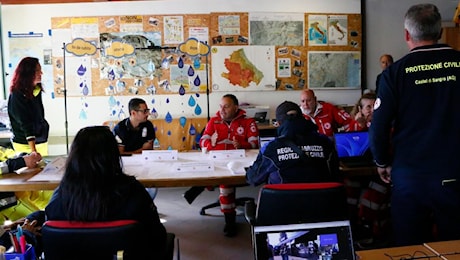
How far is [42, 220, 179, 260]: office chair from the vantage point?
4.91 ft

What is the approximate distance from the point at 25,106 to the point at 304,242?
3.10 meters

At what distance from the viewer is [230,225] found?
3.61 m

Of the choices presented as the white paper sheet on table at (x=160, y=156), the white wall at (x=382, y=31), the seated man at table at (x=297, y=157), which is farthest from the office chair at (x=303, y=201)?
the white wall at (x=382, y=31)

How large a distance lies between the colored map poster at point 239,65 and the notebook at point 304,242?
4194mm

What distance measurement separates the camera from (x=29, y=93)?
376 cm

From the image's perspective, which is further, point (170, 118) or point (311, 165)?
point (170, 118)

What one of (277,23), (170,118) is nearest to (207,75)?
(170,118)

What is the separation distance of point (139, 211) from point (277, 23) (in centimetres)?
414

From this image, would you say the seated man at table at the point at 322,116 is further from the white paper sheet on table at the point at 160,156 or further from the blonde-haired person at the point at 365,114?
the white paper sheet on table at the point at 160,156

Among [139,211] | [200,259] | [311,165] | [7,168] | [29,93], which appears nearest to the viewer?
[139,211]

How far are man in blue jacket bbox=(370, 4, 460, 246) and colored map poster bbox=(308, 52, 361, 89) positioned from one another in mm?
3553

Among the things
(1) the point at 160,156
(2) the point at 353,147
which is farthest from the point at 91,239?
(2) the point at 353,147

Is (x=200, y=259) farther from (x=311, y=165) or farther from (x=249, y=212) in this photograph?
(x=311, y=165)

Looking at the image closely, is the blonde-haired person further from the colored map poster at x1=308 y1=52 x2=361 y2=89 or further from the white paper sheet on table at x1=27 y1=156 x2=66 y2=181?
the white paper sheet on table at x1=27 y1=156 x2=66 y2=181
